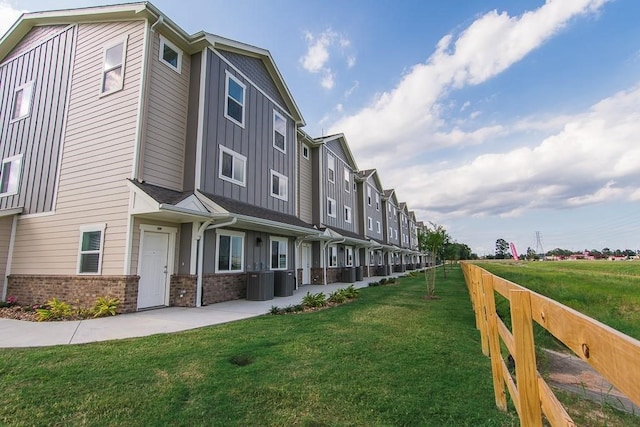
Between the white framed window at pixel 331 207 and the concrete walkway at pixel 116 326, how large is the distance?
39.2 ft

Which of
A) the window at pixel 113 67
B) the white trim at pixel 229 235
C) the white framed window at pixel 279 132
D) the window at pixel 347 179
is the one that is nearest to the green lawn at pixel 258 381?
the white trim at pixel 229 235

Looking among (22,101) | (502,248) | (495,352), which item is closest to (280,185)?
(22,101)

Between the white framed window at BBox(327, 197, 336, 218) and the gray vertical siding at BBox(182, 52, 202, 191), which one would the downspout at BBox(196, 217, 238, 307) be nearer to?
the gray vertical siding at BBox(182, 52, 202, 191)

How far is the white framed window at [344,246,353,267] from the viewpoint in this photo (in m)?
21.5

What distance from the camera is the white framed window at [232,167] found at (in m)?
11.0

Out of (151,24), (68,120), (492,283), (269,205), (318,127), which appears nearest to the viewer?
(492,283)

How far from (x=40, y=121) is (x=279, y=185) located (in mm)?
8859

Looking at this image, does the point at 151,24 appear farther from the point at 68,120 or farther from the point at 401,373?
the point at 401,373

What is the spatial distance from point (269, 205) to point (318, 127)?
11.4m

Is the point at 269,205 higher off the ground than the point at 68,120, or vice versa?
the point at 68,120

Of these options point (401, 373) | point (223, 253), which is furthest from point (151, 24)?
point (401, 373)

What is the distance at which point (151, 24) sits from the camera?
9398 millimetres

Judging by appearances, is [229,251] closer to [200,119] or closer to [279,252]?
[279,252]

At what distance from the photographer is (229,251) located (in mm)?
10836
